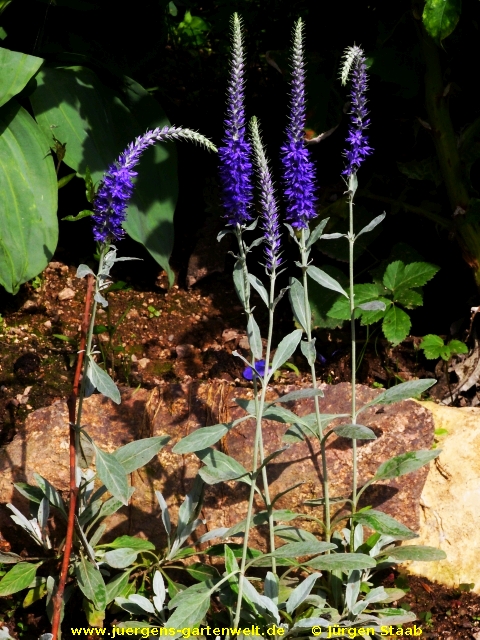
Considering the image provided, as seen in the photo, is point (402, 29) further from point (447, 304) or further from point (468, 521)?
point (468, 521)

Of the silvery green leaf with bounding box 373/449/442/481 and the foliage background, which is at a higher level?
the foliage background

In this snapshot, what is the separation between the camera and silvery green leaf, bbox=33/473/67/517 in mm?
2350

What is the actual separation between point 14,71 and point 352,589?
226 cm

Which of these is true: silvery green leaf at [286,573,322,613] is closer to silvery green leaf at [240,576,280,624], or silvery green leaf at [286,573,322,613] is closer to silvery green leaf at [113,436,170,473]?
silvery green leaf at [240,576,280,624]

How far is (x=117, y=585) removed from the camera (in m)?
2.30

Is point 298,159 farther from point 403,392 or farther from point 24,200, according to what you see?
point 24,200

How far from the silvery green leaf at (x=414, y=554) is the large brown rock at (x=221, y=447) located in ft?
0.61

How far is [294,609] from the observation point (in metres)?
2.15

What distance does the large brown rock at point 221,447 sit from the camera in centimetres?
255

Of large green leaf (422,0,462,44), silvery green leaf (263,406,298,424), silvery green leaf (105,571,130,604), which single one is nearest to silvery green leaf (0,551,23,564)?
silvery green leaf (105,571,130,604)

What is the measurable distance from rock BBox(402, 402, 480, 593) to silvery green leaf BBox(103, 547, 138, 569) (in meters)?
1.00

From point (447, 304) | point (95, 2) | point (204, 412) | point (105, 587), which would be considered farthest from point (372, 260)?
point (105, 587)

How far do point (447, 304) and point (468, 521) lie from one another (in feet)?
3.82

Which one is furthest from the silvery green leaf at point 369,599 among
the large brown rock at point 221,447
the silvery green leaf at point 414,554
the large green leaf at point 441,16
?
the large green leaf at point 441,16
